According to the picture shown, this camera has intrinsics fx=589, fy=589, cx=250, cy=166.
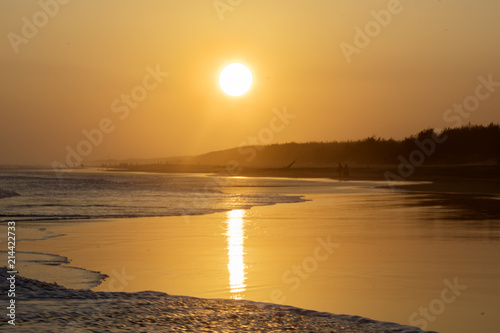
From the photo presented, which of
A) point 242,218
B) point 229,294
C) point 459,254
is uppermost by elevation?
point 242,218

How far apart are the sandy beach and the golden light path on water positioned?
0.02 m

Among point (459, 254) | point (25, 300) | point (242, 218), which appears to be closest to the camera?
point (25, 300)

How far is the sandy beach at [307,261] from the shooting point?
7742mm

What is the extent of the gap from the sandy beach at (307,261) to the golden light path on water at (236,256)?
2cm

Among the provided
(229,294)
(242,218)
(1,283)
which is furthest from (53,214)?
(229,294)

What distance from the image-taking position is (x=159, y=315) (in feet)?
22.7

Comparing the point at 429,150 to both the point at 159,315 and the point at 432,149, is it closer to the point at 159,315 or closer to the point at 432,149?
the point at 432,149

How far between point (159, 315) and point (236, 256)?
435 centimetres

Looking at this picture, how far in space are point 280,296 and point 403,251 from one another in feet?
14.7

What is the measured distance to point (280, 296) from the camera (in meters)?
8.08

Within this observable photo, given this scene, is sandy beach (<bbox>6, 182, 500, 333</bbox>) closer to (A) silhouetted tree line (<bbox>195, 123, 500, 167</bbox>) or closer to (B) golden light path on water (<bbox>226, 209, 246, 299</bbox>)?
(B) golden light path on water (<bbox>226, 209, 246, 299</bbox>)

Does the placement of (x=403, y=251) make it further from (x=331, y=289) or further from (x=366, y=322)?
(x=366, y=322)

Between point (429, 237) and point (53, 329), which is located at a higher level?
point (429, 237)

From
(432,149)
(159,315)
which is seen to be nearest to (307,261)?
(159,315)
